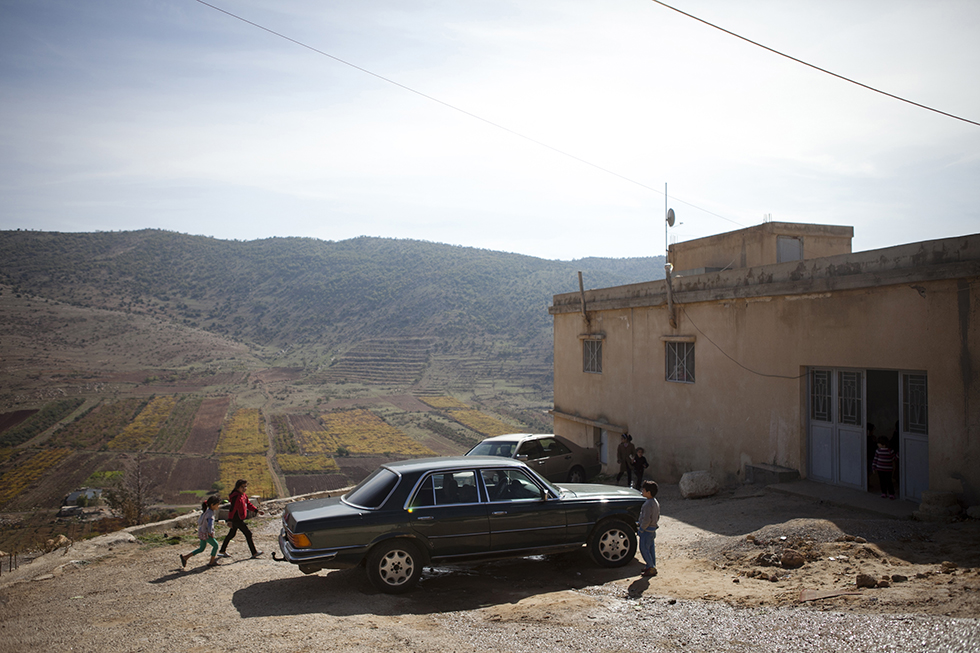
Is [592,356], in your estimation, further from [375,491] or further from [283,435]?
[283,435]

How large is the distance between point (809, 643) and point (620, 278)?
141m

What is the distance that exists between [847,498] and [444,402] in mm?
71253

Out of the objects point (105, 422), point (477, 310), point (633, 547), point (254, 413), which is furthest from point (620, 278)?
point (633, 547)

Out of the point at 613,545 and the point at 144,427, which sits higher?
the point at 613,545

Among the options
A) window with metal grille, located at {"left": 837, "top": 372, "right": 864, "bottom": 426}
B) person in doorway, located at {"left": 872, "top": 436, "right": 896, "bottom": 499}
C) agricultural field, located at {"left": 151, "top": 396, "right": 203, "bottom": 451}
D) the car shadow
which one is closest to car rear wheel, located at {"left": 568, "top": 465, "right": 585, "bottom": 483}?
window with metal grille, located at {"left": 837, "top": 372, "right": 864, "bottom": 426}

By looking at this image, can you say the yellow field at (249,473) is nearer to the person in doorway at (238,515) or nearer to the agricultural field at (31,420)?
the agricultural field at (31,420)

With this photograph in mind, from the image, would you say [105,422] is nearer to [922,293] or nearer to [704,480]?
[704,480]

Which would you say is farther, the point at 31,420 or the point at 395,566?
the point at 31,420

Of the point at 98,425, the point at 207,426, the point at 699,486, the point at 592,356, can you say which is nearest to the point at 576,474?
the point at 699,486

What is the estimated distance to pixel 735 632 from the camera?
5.14 metres

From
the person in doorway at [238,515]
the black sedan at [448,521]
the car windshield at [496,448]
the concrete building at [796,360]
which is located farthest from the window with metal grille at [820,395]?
the person in doorway at [238,515]

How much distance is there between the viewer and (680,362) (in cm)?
1467

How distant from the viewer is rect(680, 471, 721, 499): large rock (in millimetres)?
12391

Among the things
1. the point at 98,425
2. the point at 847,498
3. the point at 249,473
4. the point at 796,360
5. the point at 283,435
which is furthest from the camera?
the point at 283,435
